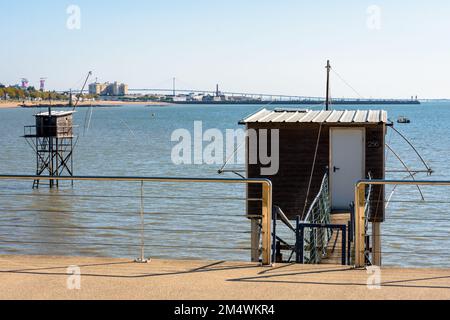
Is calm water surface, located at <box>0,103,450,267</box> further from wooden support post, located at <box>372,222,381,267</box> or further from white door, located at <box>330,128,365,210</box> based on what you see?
white door, located at <box>330,128,365,210</box>

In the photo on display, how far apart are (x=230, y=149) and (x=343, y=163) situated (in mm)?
53363

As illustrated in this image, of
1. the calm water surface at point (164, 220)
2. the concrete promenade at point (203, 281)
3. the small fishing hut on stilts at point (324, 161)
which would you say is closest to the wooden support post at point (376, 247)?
the small fishing hut on stilts at point (324, 161)

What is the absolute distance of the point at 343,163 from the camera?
20141mm

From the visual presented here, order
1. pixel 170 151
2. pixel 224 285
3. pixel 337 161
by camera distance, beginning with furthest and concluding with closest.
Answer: pixel 170 151, pixel 337 161, pixel 224 285

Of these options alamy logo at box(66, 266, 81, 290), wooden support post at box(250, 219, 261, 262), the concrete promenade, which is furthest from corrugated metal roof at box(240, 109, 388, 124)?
alamy logo at box(66, 266, 81, 290)

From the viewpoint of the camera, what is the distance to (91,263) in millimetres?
8703

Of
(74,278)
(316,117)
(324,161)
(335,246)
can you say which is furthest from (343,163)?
(74,278)

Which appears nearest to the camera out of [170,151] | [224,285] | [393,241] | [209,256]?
[224,285]

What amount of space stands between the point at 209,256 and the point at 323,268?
14.5 m

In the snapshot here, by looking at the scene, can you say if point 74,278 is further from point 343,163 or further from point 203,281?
point 343,163

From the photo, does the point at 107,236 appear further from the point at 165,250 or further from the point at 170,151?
the point at 170,151

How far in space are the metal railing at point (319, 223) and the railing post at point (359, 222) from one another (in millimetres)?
6423

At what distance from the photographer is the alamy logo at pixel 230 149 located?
20391mm
